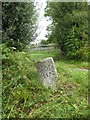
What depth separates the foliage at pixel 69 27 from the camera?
5.14m

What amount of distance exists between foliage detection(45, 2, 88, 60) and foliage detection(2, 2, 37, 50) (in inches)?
108

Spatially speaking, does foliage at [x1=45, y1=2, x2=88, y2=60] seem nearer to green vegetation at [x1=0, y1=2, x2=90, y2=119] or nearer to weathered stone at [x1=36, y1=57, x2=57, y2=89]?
green vegetation at [x1=0, y1=2, x2=90, y2=119]

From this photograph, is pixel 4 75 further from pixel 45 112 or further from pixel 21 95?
pixel 45 112

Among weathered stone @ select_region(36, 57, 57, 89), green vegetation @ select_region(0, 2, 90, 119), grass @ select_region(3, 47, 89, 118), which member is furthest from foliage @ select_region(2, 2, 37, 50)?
weathered stone @ select_region(36, 57, 57, 89)

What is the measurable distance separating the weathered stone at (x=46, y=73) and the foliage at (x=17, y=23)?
94cm

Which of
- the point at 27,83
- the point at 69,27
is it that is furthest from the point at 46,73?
the point at 69,27

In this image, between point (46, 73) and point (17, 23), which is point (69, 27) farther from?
point (46, 73)

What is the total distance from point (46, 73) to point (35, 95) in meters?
0.36

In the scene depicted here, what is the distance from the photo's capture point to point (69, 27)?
5.53 metres

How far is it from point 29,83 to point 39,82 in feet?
0.46

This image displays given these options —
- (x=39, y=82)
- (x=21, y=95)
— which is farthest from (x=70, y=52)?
(x=21, y=95)

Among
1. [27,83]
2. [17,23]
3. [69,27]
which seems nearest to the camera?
[27,83]

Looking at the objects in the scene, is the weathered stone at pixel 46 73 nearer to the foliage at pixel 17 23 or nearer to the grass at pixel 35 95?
the grass at pixel 35 95

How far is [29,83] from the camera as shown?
178 centimetres
